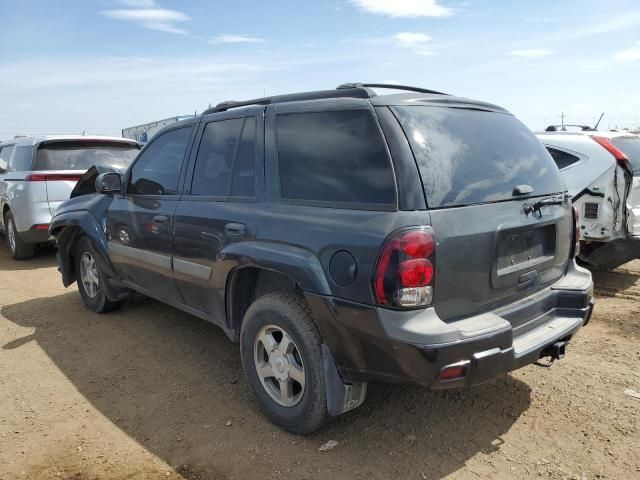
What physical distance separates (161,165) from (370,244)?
2.38 metres

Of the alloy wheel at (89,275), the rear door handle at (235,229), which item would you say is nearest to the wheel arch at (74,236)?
the alloy wheel at (89,275)

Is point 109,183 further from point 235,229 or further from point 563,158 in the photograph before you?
point 563,158

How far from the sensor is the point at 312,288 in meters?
2.58

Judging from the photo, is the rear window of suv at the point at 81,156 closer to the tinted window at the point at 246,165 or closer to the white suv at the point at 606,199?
the tinted window at the point at 246,165

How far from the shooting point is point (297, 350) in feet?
9.39

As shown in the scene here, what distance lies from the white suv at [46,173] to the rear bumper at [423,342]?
616 cm

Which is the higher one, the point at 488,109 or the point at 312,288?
the point at 488,109

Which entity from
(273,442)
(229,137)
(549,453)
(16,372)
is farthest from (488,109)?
(16,372)

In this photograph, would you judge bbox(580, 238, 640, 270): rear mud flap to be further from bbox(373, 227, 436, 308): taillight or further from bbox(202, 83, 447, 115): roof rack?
bbox(373, 227, 436, 308): taillight

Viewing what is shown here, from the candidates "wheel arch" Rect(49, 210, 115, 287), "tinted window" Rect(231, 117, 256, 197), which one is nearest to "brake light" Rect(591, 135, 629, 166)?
"tinted window" Rect(231, 117, 256, 197)

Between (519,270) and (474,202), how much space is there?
0.51 m

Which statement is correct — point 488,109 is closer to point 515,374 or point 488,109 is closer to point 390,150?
point 390,150

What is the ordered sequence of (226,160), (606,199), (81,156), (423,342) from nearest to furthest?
(423,342), (226,160), (606,199), (81,156)

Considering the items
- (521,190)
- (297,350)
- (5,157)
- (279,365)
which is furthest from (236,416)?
(5,157)
